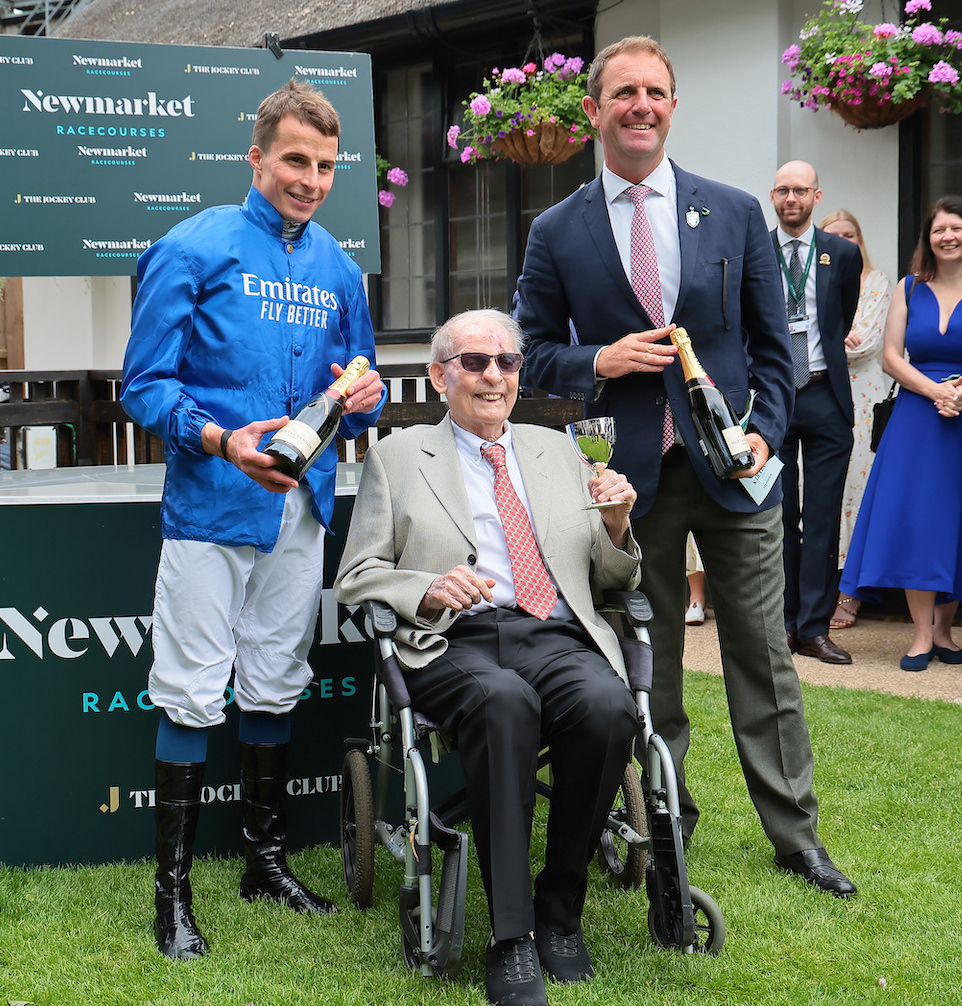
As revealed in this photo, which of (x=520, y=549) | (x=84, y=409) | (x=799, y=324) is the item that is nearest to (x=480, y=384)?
(x=520, y=549)

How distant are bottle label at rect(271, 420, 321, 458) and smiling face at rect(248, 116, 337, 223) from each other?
0.66 metres

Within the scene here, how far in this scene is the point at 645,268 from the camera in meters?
3.30

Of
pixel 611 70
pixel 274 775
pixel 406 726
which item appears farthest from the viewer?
pixel 274 775

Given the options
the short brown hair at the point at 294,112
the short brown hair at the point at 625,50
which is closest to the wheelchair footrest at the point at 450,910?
the short brown hair at the point at 294,112

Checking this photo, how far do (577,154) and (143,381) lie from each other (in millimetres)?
6352

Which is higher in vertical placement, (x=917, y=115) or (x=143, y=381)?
(x=917, y=115)

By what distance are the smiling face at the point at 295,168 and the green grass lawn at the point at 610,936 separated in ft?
6.36

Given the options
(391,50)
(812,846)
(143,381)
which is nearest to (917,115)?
(391,50)

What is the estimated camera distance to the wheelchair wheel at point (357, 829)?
328cm

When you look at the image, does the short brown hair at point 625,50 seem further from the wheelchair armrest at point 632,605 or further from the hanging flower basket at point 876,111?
the hanging flower basket at point 876,111

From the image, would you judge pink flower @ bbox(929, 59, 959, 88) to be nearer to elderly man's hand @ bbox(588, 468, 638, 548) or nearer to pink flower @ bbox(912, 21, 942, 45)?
pink flower @ bbox(912, 21, 942, 45)

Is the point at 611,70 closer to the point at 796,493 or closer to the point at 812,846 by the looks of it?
the point at 812,846

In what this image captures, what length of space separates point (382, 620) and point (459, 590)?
215mm

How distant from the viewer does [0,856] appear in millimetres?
3625
